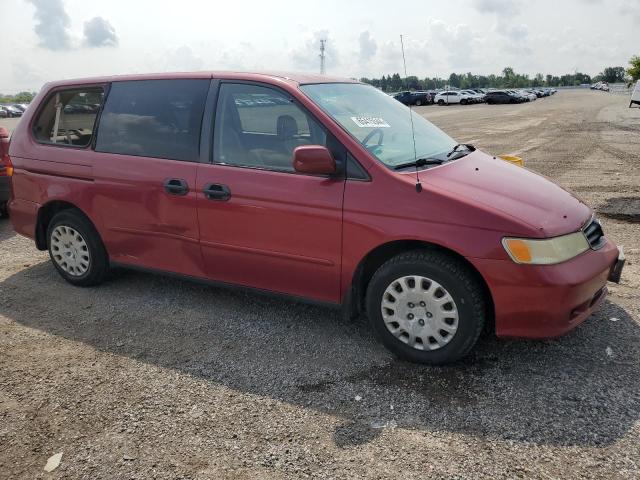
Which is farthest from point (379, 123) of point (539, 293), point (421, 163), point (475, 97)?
point (475, 97)

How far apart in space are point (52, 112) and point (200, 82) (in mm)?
1677

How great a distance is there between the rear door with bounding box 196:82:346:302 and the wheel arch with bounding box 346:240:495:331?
119 mm

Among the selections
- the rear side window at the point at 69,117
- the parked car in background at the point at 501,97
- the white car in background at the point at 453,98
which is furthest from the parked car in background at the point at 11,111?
the rear side window at the point at 69,117

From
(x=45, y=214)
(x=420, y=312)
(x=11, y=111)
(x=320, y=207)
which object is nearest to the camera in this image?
(x=420, y=312)

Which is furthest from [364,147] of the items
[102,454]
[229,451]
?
[102,454]

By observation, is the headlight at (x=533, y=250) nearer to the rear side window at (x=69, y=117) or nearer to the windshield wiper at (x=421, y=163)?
the windshield wiper at (x=421, y=163)

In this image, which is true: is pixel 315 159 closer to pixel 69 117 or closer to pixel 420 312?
pixel 420 312

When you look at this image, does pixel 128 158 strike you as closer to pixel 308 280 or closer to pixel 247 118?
pixel 247 118

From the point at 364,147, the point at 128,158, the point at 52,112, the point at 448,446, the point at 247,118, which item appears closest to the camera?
the point at 448,446

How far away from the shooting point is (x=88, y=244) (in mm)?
4648

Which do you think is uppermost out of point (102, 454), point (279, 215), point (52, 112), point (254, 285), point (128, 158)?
point (52, 112)

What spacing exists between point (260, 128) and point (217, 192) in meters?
0.54

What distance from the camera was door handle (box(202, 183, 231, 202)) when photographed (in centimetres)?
376

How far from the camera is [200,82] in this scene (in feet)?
13.2
